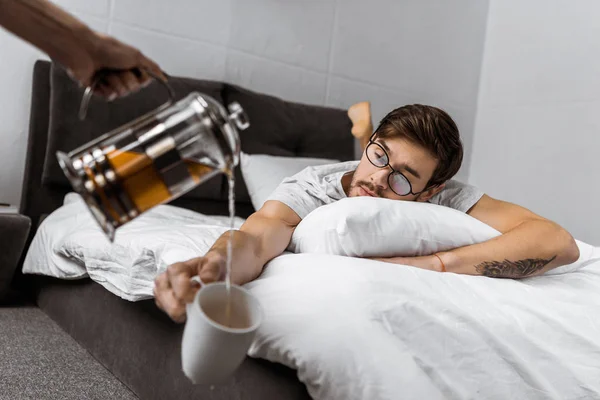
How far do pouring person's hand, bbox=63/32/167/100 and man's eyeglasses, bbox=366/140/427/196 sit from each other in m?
0.80

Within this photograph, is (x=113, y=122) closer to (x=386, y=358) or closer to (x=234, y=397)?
(x=234, y=397)

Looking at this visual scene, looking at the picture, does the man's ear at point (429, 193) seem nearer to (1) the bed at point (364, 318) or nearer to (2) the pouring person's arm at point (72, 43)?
(1) the bed at point (364, 318)

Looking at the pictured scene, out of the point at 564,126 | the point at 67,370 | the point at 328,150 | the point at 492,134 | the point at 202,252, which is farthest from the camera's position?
the point at 492,134

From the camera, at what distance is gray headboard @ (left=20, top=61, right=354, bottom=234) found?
2.52m

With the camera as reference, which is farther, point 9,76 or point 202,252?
point 9,76

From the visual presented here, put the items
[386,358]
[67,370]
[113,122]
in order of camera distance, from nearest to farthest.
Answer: [386,358] < [67,370] < [113,122]

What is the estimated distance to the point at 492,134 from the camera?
13.1 ft

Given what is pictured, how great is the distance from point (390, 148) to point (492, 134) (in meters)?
2.47

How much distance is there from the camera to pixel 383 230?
139 centimetres

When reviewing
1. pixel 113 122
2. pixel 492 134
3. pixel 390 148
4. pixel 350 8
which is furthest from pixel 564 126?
pixel 113 122

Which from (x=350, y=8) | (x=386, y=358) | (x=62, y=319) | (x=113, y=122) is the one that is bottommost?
(x=62, y=319)

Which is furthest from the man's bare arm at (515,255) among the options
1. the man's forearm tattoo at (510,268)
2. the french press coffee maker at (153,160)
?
the french press coffee maker at (153,160)

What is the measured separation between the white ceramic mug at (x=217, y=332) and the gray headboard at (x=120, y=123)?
1.75 metres

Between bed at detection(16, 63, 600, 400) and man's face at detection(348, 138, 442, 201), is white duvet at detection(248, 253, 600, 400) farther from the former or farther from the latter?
man's face at detection(348, 138, 442, 201)
